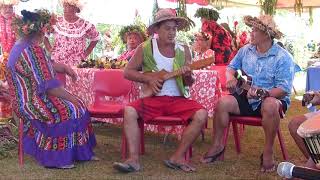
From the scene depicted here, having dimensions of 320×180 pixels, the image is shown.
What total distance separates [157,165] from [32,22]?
1620 millimetres

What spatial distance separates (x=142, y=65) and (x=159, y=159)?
0.88 metres

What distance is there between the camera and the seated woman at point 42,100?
12.8ft

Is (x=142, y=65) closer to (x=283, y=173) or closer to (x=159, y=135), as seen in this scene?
(x=159, y=135)

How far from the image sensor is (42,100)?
393 centimetres

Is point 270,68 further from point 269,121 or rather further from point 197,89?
point 197,89

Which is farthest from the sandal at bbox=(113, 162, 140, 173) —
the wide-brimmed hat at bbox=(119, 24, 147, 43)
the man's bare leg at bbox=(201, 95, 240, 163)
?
the wide-brimmed hat at bbox=(119, 24, 147, 43)

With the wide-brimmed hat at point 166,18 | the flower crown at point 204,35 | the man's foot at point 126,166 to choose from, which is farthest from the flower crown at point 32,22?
the flower crown at point 204,35

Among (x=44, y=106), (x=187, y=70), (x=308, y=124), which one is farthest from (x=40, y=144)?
(x=308, y=124)

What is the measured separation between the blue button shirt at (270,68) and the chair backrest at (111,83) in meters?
1.24

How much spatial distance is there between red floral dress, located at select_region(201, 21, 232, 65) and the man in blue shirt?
1973 millimetres

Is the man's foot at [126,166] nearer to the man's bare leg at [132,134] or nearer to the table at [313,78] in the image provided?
the man's bare leg at [132,134]

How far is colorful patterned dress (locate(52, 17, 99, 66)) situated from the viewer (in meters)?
5.74

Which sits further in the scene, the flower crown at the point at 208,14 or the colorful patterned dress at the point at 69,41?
the flower crown at the point at 208,14

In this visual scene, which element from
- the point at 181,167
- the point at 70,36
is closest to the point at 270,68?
the point at 181,167
